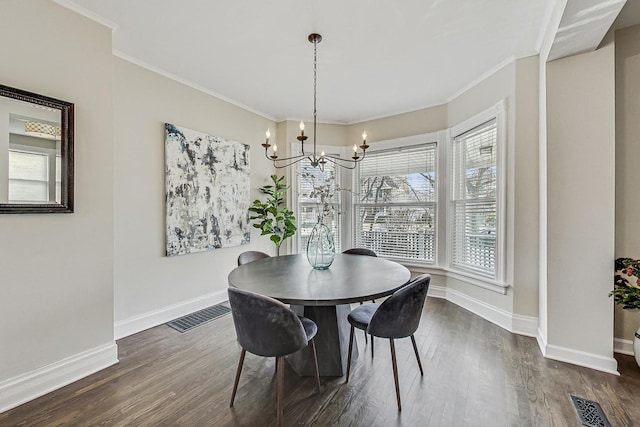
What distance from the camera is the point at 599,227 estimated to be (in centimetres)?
225

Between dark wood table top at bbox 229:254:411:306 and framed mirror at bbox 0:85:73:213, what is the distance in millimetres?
1380

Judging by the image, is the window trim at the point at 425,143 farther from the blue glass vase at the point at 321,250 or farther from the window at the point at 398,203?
the blue glass vase at the point at 321,250

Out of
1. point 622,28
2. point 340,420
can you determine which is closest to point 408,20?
point 622,28

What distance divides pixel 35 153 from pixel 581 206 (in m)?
4.05

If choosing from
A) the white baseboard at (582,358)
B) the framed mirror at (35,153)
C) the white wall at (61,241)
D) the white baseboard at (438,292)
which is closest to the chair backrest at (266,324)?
the white wall at (61,241)

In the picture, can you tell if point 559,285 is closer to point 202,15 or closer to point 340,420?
point 340,420

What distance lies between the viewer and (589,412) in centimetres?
178

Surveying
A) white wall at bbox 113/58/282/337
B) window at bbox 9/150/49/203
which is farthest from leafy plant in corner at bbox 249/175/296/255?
window at bbox 9/150/49/203

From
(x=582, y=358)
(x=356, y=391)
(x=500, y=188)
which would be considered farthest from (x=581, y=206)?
(x=356, y=391)

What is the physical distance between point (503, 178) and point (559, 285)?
1.17m

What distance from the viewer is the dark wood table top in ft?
5.60

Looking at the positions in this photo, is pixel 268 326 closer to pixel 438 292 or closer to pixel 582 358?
pixel 582 358

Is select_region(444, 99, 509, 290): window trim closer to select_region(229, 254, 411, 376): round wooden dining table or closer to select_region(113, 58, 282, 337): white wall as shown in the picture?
select_region(229, 254, 411, 376): round wooden dining table

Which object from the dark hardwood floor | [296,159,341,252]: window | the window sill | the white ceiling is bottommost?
the dark hardwood floor
